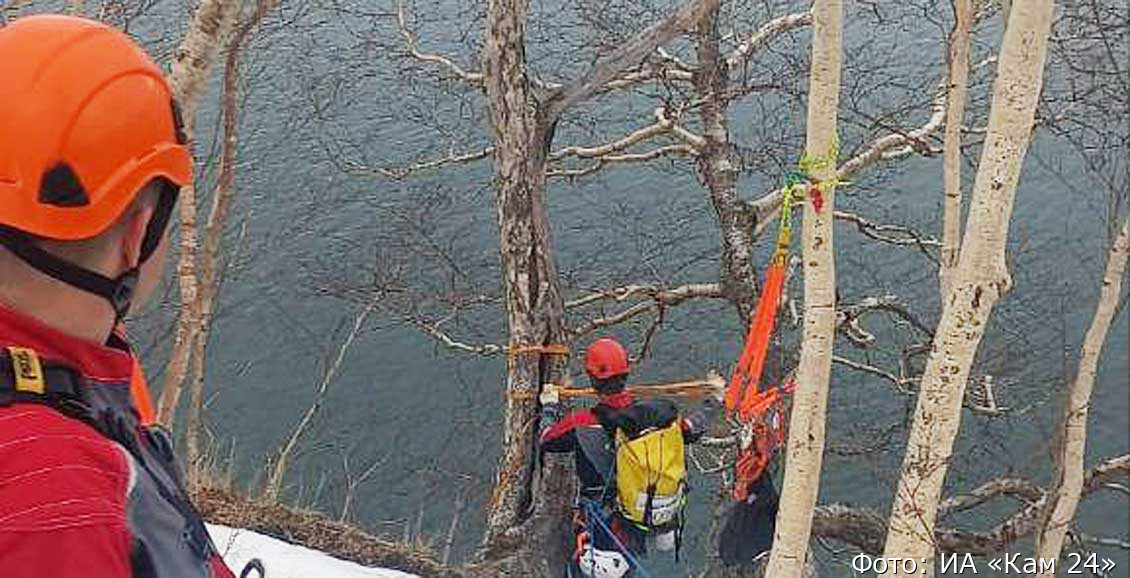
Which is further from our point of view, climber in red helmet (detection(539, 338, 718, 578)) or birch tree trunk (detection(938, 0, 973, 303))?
climber in red helmet (detection(539, 338, 718, 578))

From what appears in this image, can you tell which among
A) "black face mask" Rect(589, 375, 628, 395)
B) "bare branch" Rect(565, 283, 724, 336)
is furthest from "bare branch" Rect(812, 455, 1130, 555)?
"black face mask" Rect(589, 375, 628, 395)

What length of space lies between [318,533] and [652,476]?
244 centimetres

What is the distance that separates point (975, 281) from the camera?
127 inches

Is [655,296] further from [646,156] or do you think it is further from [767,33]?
[767,33]

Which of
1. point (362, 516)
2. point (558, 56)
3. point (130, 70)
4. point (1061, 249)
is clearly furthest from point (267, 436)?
point (130, 70)

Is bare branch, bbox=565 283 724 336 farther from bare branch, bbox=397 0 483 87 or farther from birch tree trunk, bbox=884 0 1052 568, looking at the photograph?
birch tree trunk, bbox=884 0 1052 568

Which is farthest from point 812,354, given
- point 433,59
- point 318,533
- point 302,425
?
point 302,425

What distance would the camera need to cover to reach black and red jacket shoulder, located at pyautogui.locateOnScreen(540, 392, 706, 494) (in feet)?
15.5

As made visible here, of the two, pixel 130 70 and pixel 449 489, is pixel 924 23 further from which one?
pixel 130 70

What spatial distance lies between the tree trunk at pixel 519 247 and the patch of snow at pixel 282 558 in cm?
71

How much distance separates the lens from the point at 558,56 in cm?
978

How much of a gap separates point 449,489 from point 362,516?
3.19 ft

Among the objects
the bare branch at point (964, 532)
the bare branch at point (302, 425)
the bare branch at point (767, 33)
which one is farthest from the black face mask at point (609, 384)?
the bare branch at point (767, 33)

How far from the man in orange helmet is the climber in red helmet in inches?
122
